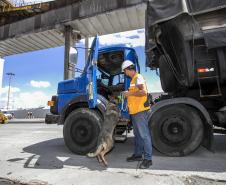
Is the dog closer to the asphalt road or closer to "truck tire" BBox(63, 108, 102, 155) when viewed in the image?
the asphalt road

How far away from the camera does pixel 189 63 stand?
4.98 meters

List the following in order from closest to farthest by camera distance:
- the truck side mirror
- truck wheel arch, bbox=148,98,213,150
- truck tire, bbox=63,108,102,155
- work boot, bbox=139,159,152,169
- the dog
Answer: work boot, bbox=139,159,152,169 < the dog < truck wheel arch, bbox=148,98,213,150 < truck tire, bbox=63,108,102,155 < the truck side mirror

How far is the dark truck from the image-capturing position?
4.68 metres

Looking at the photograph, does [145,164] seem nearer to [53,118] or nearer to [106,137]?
[106,137]

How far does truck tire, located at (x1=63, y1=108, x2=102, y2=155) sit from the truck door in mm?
348

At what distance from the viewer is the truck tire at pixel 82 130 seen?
5.44 m

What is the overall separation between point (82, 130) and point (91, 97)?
0.84 m

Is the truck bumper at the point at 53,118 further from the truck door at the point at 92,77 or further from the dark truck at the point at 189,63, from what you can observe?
the dark truck at the point at 189,63

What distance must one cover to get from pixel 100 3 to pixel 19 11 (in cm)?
930

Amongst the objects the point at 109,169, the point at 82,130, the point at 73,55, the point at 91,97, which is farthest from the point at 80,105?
the point at 109,169

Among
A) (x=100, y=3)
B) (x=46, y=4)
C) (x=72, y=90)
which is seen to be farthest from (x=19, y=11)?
(x=72, y=90)

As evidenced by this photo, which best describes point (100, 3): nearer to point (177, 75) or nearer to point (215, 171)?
point (177, 75)

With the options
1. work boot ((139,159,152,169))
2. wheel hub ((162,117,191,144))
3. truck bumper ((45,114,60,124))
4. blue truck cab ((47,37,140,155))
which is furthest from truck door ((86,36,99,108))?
work boot ((139,159,152,169))

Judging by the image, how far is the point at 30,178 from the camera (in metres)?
3.86
